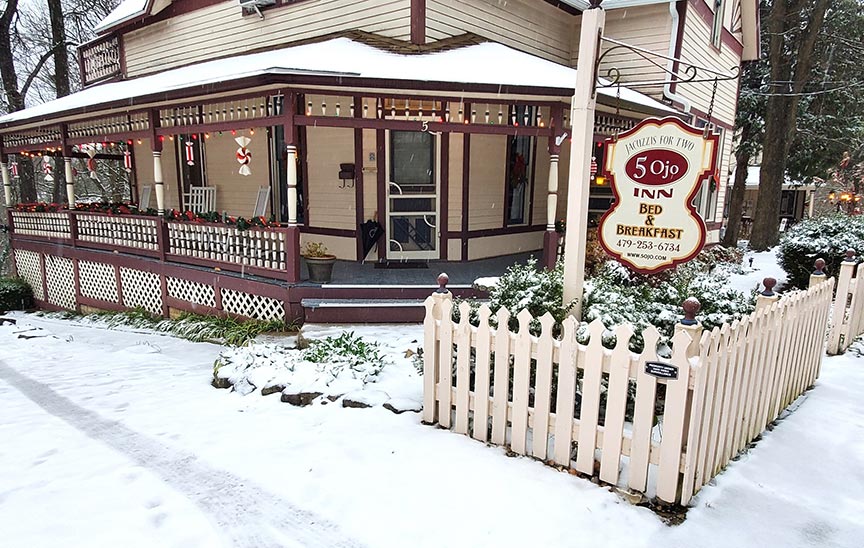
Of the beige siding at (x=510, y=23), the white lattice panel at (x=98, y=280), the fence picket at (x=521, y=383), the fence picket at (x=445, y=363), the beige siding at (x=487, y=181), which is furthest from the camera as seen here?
the white lattice panel at (x=98, y=280)

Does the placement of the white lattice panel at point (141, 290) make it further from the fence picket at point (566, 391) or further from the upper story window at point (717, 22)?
the upper story window at point (717, 22)

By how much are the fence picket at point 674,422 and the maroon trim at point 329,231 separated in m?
7.98

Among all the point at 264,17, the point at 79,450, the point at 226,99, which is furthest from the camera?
the point at 264,17

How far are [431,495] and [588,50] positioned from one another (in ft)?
10.9

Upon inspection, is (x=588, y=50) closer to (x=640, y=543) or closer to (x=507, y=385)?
(x=507, y=385)

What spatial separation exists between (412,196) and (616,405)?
23.9 feet

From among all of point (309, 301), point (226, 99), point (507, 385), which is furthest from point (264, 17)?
point (507, 385)

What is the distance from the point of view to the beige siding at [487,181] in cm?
1020

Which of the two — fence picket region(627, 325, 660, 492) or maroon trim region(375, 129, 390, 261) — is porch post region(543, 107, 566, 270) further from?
fence picket region(627, 325, 660, 492)

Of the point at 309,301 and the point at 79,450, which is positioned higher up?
the point at 309,301

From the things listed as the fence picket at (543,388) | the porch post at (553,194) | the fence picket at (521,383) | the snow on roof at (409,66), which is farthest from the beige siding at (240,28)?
the fence picket at (543,388)

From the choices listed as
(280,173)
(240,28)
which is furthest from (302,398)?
(240,28)

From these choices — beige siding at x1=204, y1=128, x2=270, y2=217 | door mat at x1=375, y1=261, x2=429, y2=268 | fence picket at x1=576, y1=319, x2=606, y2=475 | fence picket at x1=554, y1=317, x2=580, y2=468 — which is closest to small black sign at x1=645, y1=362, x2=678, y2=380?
fence picket at x1=576, y1=319, x2=606, y2=475

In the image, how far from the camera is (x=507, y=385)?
3.67 metres
